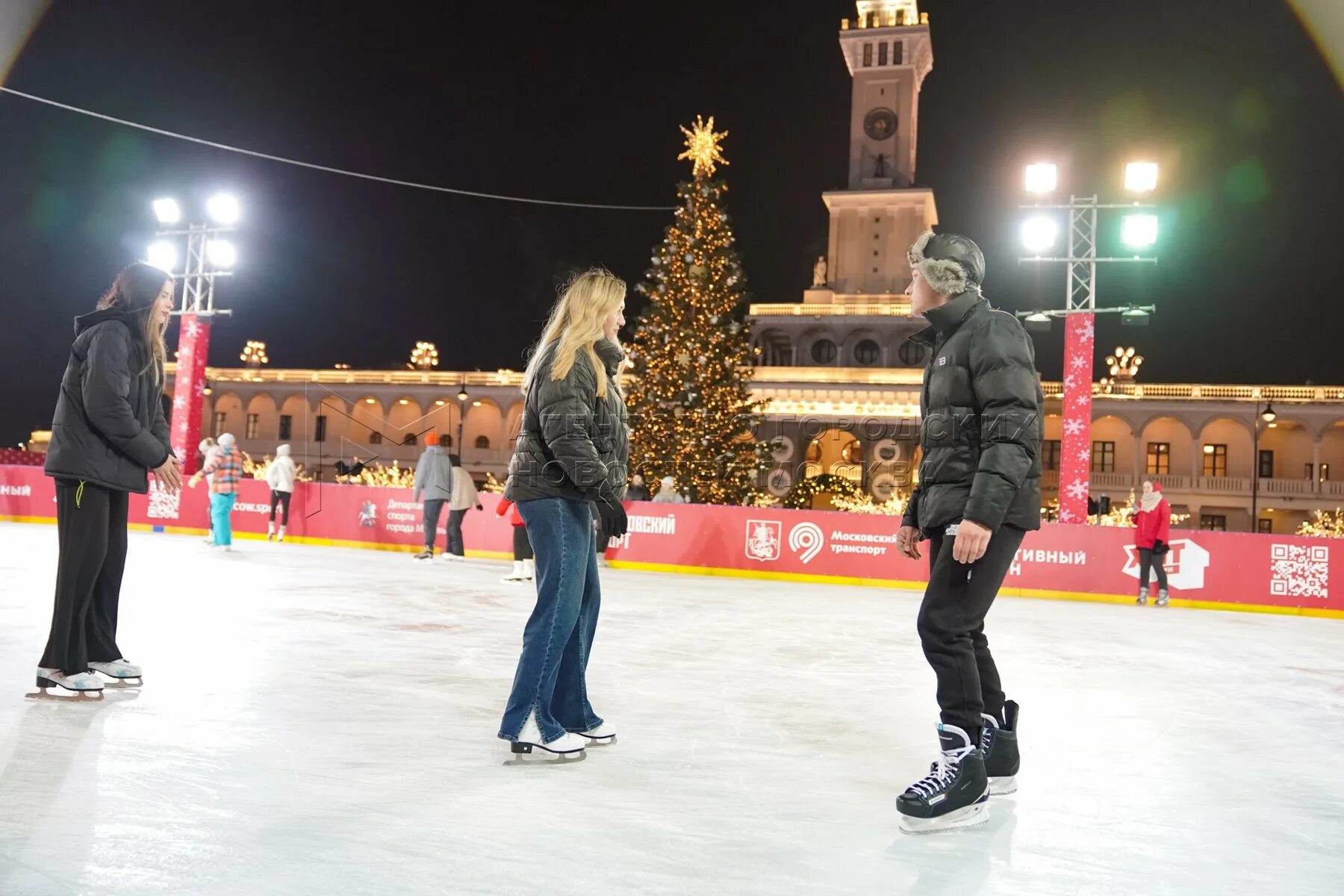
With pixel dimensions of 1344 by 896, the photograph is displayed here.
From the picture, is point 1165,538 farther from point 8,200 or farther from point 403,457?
point 403,457

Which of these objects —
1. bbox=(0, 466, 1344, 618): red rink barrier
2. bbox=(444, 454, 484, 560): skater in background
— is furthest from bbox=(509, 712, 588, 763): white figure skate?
bbox=(444, 454, 484, 560): skater in background

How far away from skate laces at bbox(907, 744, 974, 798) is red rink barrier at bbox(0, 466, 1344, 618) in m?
12.0

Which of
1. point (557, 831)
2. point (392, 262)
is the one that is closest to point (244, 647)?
point (557, 831)

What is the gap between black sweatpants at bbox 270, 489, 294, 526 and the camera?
17.9 m

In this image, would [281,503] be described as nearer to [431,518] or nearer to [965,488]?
[431,518]

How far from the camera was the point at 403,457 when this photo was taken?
5906 centimetres

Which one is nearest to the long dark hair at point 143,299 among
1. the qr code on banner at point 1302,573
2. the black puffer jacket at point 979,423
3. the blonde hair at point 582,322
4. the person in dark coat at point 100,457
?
the person in dark coat at point 100,457

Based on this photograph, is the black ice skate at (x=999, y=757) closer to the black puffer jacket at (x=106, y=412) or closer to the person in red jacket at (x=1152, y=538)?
the black puffer jacket at (x=106, y=412)

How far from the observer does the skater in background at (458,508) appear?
15.5 metres

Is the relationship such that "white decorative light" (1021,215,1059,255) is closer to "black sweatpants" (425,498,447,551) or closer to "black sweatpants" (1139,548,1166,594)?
"black sweatpants" (1139,548,1166,594)

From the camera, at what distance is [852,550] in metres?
15.9

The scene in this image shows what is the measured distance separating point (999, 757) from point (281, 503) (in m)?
16.6

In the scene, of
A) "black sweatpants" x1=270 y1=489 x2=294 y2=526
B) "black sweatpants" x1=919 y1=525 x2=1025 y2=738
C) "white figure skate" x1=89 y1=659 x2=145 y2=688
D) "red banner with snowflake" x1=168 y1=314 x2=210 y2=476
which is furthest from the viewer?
"red banner with snowflake" x1=168 y1=314 x2=210 y2=476

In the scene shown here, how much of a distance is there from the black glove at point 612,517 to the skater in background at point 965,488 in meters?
1.10
